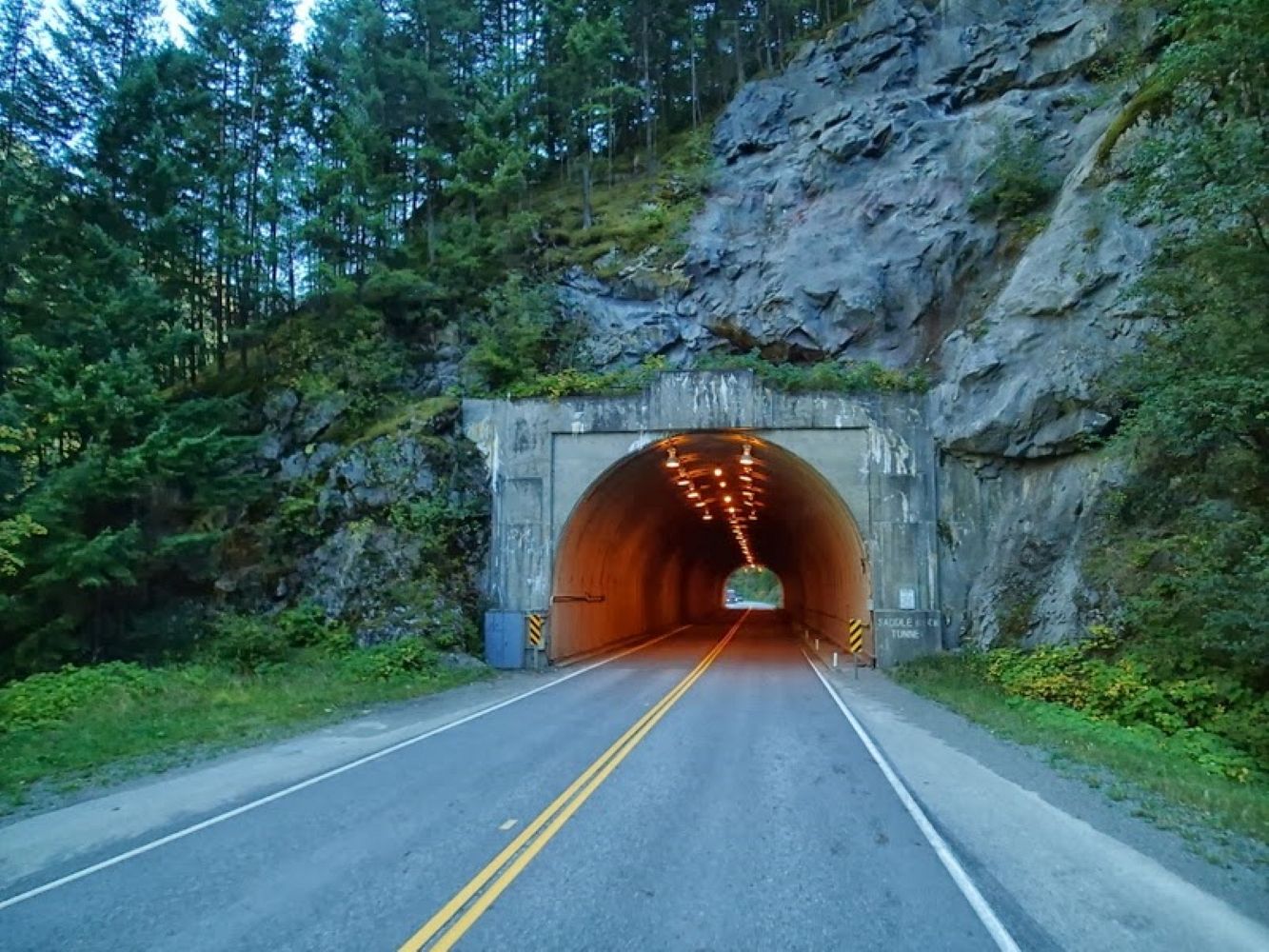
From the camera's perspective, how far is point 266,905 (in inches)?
206

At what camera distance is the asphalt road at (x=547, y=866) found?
480 cm

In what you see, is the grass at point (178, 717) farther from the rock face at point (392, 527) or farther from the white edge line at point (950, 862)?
the white edge line at point (950, 862)

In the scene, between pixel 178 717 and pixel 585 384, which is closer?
pixel 178 717

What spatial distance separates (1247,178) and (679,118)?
3323 centimetres

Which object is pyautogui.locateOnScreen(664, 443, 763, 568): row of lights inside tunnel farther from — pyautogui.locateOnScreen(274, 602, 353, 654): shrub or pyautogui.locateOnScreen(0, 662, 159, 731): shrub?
pyautogui.locateOnScreen(0, 662, 159, 731): shrub

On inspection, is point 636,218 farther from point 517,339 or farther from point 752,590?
point 752,590

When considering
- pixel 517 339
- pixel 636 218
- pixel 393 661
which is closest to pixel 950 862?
pixel 393 661

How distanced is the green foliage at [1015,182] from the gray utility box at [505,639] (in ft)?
57.5

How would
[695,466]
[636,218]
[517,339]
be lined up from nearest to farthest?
[517,339], [695,466], [636,218]

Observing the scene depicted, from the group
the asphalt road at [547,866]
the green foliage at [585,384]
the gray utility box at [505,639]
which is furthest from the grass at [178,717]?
the green foliage at [585,384]

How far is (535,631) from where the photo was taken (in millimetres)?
22031

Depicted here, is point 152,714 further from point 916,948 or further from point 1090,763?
point 1090,763

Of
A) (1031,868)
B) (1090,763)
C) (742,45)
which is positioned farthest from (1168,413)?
(742,45)

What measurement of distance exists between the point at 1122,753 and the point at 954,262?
16917 mm
